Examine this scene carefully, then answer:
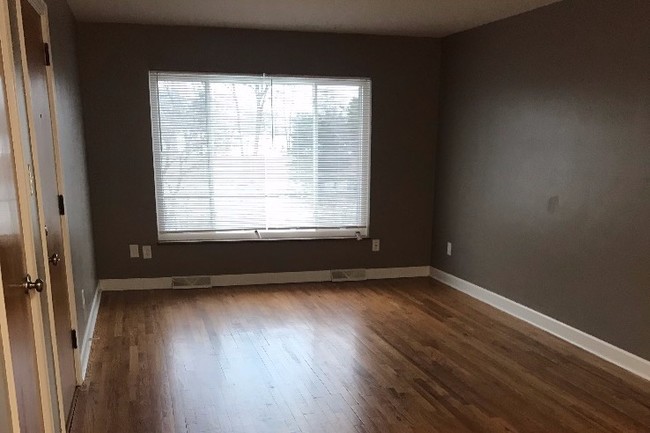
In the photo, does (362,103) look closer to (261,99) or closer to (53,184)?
(261,99)

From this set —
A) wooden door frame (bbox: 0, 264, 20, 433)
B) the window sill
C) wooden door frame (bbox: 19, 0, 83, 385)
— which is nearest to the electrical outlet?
the window sill

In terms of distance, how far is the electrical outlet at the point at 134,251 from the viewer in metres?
4.86

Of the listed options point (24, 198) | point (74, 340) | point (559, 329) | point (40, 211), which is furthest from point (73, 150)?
point (559, 329)

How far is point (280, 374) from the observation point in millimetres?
3154

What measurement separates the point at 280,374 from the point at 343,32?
3.22 m

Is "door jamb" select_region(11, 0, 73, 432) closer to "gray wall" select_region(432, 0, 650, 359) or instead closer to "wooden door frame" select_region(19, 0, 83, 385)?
"wooden door frame" select_region(19, 0, 83, 385)

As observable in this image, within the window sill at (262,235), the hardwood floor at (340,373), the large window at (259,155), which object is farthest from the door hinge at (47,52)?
the window sill at (262,235)

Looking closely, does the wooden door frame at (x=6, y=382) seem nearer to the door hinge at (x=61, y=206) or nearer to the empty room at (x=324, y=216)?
the empty room at (x=324, y=216)

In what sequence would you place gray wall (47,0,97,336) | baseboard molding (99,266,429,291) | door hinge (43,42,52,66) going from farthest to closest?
baseboard molding (99,266,429,291) < gray wall (47,0,97,336) < door hinge (43,42,52,66)

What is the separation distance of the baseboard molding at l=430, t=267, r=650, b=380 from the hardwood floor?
0.08 m

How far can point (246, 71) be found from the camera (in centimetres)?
480

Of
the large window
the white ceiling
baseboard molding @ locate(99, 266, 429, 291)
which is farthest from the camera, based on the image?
baseboard molding @ locate(99, 266, 429, 291)

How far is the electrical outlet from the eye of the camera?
191 inches

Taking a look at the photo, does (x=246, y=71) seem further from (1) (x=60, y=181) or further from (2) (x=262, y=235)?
(1) (x=60, y=181)
